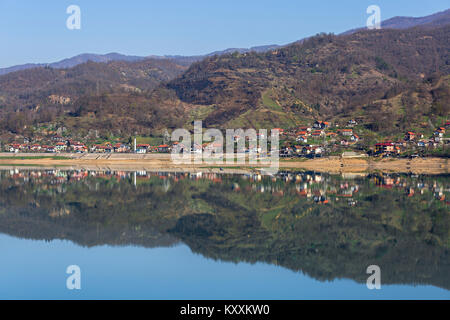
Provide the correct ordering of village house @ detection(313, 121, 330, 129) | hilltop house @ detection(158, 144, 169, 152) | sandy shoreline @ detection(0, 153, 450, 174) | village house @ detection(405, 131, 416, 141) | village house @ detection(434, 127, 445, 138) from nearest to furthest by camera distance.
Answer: sandy shoreline @ detection(0, 153, 450, 174)
village house @ detection(434, 127, 445, 138)
village house @ detection(405, 131, 416, 141)
hilltop house @ detection(158, 144, 169, 152)
village house @ detection(313, 121, 330, 129)

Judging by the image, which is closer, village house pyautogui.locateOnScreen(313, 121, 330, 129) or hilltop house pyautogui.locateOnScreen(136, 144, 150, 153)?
hilltop house pyautogui.locateOnScreen(136, 144, 150, 153)

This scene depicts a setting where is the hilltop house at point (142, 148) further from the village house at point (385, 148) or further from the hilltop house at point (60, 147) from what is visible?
the village house at point (385, 148)

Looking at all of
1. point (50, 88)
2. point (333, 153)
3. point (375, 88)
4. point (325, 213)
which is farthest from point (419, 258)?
point (50, 88)

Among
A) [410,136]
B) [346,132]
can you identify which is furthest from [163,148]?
[410,136]

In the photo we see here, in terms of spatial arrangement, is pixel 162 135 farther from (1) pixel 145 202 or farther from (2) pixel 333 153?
(1) pixel 145 202

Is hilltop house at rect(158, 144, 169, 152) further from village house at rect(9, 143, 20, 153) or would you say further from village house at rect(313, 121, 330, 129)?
village house at rect(313, 121, 330, 129)

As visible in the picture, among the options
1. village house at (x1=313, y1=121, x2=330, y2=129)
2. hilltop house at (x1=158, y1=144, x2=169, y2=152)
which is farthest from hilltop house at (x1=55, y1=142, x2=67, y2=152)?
village house at (x1=313, y1=121, x2=330, y2=129)

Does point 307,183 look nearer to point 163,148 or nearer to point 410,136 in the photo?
point 410,136
